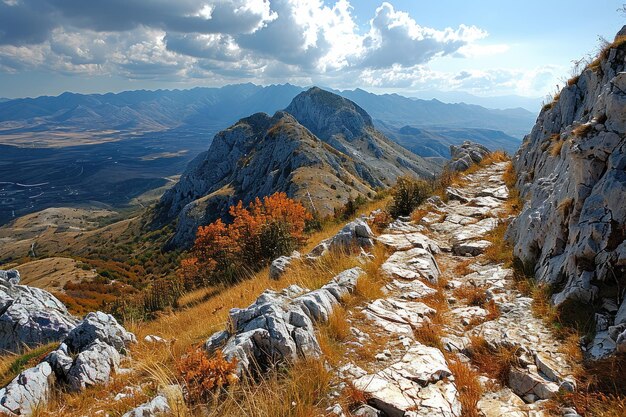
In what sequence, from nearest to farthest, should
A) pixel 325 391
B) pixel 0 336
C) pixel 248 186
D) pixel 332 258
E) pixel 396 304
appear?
pixel 325 391
pixel 396 304
pixel 332 258
pixel 0 336
pixel 248 186

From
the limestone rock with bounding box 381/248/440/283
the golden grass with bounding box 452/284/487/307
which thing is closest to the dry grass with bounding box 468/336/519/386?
the golden grass with bounding box 452/284/487/307

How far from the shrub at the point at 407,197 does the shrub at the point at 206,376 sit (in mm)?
12927

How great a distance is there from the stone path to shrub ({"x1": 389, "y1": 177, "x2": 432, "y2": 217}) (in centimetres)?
389

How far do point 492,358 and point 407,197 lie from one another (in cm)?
1175

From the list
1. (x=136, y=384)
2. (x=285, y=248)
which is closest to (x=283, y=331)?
(x=136, y=384)

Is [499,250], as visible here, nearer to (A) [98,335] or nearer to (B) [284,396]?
(B) [284,396]

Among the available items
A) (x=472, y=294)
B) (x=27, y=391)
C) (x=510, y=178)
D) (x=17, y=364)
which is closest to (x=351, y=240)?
(x=472, y=294)

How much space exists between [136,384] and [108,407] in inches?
Result: 25.5

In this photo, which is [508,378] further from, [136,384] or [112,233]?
[112,233]

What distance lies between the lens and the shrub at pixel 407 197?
16.7 metres

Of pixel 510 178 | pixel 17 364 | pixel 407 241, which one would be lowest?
pixel 17 364

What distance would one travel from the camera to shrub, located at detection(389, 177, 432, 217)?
54.9 feet

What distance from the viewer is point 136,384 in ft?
19.4

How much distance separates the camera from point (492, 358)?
19.1 feet
